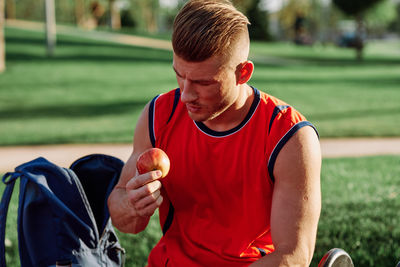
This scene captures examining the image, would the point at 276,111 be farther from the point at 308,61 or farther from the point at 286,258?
the point at 308,61

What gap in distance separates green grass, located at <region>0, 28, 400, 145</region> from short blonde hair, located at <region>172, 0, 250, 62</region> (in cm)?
722

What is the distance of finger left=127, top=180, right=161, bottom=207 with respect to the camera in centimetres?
207

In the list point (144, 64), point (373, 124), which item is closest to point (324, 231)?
point (373, 124)

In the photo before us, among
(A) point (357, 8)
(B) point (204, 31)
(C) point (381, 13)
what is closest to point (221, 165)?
(B) point (204, 31)

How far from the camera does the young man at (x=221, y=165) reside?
2.11 meters

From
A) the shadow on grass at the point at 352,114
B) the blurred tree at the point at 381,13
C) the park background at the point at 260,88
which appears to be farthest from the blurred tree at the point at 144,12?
the shadow on grass at the point at 352,114

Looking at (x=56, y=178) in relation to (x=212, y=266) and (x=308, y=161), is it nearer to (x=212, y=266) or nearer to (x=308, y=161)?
(x=212, y=266)

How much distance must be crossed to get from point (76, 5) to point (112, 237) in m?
47.0

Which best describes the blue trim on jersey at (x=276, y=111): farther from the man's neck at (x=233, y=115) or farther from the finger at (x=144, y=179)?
the finger at (x=144, y=179)

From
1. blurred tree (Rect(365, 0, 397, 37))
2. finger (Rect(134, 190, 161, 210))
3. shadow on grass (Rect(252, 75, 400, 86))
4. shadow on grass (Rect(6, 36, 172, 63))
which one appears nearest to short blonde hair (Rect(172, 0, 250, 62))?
finger (Rect(134, 190, 161, 210))

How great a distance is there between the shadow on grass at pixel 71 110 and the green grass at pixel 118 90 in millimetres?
23

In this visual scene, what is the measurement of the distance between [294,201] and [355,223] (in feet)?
9.36

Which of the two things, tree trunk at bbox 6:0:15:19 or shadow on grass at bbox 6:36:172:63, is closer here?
shadow on grass at bbox 6:36:172:63

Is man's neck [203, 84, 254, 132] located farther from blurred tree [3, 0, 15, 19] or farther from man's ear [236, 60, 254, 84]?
blurred tree [3, 0, 15, 19]
